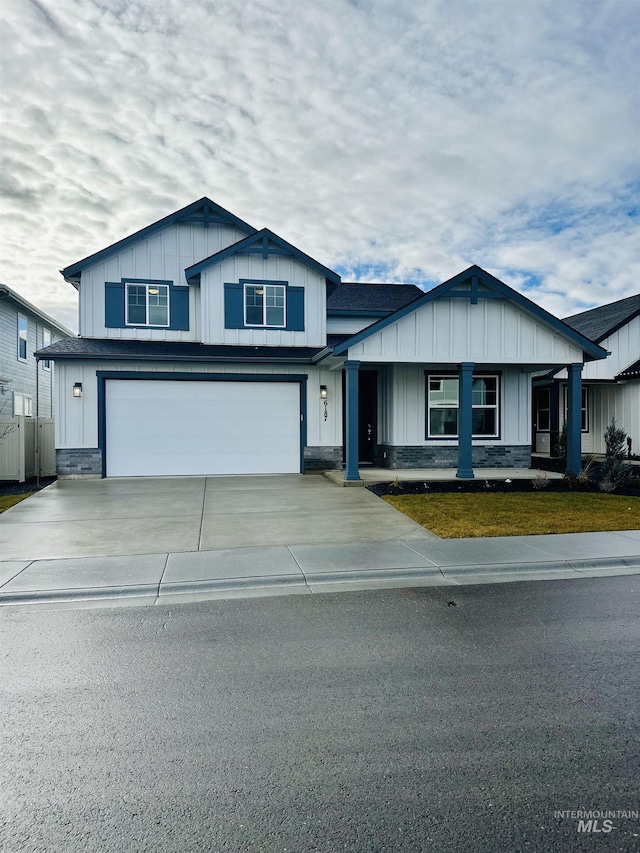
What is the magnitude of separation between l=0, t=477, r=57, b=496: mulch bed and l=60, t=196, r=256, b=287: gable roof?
6.15 metres

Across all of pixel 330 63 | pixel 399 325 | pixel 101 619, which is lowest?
pixel 101 619

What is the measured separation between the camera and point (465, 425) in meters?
14.2

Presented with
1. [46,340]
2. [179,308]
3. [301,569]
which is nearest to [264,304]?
[179,308]

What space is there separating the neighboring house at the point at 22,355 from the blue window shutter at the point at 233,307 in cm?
758

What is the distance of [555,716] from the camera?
3354 mm

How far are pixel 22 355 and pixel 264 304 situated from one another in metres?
13.0

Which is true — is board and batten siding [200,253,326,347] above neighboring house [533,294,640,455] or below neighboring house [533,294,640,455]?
above

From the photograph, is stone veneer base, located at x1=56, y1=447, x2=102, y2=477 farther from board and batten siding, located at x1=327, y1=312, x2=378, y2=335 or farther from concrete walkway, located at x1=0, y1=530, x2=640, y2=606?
board and batten siding, located at x1=327, y1=312, x2=378, y2=335

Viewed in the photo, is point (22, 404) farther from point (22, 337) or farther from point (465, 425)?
point (465, 425)

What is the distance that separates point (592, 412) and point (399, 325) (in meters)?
12.0

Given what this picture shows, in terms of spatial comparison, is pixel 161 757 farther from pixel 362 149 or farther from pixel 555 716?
pixel 362 149

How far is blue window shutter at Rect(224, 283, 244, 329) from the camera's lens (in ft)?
53.7

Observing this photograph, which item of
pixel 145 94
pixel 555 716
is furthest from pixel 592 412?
pixel 555 716

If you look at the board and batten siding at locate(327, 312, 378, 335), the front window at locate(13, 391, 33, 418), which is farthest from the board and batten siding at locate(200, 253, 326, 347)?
the front window at locate(13, 391, 33, 418)
